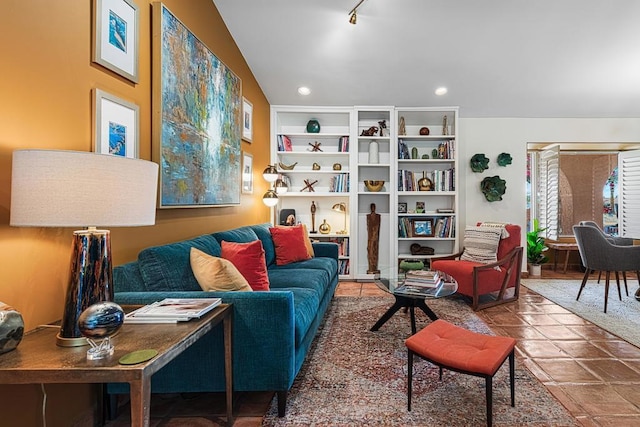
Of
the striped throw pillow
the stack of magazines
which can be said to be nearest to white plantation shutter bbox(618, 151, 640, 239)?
the striped throw pillow

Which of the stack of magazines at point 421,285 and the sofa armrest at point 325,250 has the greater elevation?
the sofa armrest at point 325,250

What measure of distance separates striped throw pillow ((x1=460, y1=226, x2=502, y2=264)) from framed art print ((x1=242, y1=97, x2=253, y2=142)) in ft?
9.13

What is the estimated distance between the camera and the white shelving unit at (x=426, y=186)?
4785mm

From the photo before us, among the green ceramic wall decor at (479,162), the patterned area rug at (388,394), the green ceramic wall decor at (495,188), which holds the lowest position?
the patterned area rug at (388,394)

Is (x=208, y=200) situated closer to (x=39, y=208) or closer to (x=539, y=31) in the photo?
(x=39, y=208)

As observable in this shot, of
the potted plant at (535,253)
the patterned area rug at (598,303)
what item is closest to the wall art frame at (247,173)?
the patterned area rug at (598,303)

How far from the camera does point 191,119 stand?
8.57 feet

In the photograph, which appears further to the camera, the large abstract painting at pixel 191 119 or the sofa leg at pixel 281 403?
the large abstract painting at pixel 191 119

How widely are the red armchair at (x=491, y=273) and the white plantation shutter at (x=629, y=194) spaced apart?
97.5 inches

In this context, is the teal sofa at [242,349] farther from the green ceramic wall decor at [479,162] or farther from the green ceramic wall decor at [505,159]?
the green ceramic wall decor at [505,159]

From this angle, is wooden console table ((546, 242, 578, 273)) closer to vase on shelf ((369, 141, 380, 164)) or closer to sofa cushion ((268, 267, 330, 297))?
vase on shelf ((369, 141, 380, 164))

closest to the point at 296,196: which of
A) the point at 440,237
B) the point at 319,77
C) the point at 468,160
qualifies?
the point at 319,77

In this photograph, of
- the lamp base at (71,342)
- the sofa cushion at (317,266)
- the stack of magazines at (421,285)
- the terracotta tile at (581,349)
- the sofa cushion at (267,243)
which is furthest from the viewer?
the sofa cushion at (267,243)

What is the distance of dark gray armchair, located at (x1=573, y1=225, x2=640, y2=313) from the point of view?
3.51 meters
